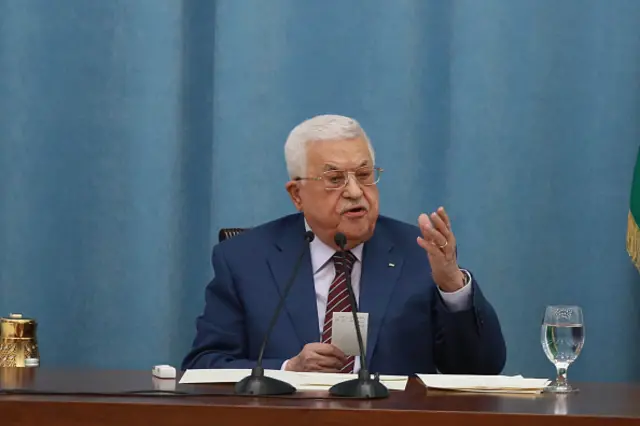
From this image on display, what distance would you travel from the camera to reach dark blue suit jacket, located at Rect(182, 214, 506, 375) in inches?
107

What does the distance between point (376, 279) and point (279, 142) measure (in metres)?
1.05

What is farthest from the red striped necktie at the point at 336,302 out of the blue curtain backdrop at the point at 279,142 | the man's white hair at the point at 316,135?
the blue curtain backdrop at the point at 279,142

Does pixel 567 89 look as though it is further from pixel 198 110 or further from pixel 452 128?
pixel 198 110

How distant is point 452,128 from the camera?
3.71 metres

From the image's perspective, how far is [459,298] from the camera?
2.65 meters

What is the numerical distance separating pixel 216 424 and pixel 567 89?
2382 mm

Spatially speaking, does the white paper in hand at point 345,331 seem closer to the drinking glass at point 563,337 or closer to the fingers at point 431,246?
the fingers at point 431,246

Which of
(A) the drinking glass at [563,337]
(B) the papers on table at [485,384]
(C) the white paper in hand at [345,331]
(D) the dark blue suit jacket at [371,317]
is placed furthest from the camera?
(D) the dark blue suit jacket at [371,317]

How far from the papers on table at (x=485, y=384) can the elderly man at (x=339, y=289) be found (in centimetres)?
43

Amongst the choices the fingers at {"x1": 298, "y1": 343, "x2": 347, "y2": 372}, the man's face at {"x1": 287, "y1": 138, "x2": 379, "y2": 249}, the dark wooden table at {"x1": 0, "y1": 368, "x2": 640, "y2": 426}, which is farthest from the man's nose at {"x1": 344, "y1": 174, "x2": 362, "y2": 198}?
the dark wooden table at {"x1": 0, "y1": 368, "x2": 640, "y2": 426}

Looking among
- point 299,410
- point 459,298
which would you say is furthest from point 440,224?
point 299,410

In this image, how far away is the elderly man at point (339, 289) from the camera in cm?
271

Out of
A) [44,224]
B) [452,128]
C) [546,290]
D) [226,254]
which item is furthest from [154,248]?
[546,290]

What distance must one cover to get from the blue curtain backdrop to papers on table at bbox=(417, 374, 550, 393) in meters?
1.49
